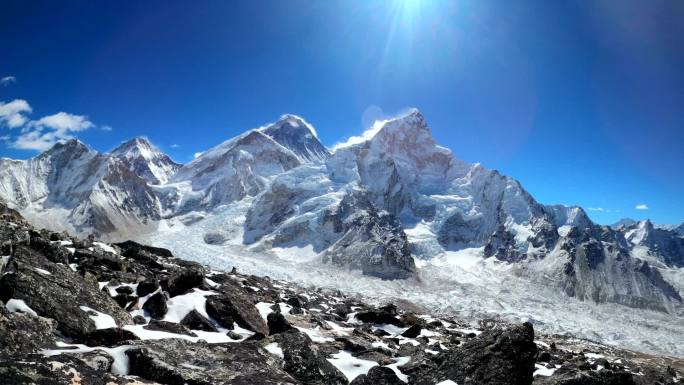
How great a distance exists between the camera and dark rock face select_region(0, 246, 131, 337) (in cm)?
1309

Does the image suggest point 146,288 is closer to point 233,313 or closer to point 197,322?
point 197,322

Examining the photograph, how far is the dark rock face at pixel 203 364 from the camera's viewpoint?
434 inches

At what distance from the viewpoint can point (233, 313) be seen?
20.8 meters

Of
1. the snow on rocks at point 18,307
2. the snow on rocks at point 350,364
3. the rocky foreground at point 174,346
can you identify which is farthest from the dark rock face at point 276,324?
the snow on rocks at point 18,307

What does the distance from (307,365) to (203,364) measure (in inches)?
139

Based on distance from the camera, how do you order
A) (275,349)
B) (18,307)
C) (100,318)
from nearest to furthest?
1. (18,307)
2. (100,318)
3. (275,349)

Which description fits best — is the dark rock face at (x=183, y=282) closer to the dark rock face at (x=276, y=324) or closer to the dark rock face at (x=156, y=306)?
the dark rock face at (x=156, y=306)

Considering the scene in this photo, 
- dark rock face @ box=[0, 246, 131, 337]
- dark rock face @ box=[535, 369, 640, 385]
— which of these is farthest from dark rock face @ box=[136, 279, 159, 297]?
dark rock face @ box=[535, 369, 640, 385]

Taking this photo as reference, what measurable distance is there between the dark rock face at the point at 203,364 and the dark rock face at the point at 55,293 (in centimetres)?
272

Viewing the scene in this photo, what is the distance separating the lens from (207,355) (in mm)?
13164

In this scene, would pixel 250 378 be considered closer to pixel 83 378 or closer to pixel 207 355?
pixel 207 355

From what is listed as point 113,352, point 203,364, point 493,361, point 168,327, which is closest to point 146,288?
point 168,327

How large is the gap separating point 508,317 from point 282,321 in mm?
193305

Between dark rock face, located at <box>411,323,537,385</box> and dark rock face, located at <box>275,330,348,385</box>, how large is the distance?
269cm
